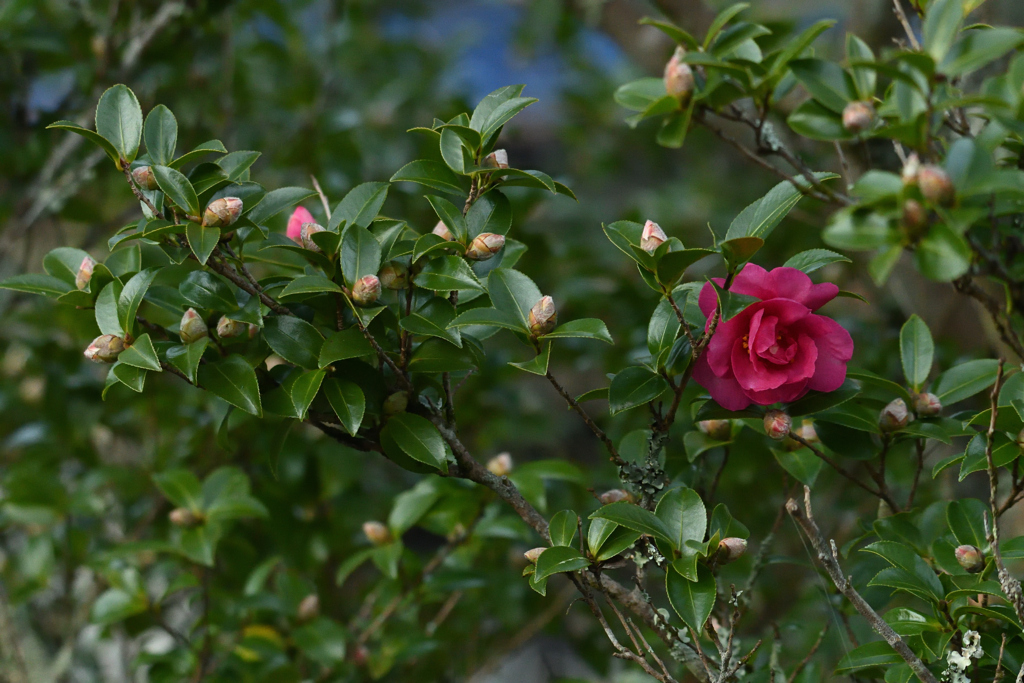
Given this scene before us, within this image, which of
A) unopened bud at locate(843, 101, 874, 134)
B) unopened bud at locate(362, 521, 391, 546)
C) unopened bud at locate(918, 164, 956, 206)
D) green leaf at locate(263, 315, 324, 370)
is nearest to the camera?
unopened bud at locate(918, 164, 956, 206)

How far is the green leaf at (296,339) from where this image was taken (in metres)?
0.68

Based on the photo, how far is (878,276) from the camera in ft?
1.51

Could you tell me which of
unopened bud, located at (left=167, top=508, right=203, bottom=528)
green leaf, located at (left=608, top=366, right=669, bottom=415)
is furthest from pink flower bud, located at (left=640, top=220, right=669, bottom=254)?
unopened bud, located at (left=167, top=508, right=203, bottom=528)

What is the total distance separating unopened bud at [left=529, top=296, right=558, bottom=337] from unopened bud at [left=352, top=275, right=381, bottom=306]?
12 cm

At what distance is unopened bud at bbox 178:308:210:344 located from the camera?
70 centimetres

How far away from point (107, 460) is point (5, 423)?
0.22 m

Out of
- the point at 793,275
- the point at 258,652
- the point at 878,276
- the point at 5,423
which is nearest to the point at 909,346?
the point at 793,275

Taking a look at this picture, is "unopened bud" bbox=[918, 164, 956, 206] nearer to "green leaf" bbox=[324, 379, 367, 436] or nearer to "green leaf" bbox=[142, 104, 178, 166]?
"green leaf" bbox=[324, 379, 367, 436]

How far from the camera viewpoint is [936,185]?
1.53ft

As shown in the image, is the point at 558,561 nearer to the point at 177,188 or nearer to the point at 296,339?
the point at 296,339

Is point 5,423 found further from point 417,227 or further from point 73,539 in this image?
point 417,227

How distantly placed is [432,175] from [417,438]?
0.22m

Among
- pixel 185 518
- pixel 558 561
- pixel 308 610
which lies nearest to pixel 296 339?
pixel 558 561

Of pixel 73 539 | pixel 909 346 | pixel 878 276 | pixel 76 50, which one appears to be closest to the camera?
pixel 878 276
